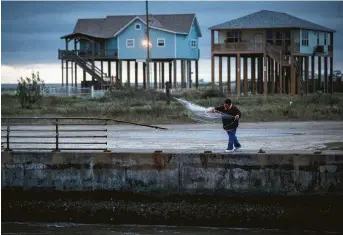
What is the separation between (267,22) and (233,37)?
2962 millimetres

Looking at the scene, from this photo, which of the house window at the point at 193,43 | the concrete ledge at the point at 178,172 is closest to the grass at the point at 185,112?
the concrete ledge at the point at 178,172

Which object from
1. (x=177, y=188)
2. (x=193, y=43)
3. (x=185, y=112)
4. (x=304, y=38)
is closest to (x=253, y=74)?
(x=304, y=38)

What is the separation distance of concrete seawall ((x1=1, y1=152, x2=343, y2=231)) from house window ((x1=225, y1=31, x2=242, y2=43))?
45063 mm

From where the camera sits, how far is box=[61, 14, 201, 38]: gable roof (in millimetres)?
73500

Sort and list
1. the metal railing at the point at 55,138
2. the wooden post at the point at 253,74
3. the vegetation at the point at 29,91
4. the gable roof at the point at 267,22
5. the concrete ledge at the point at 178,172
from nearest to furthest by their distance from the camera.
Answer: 1. the concrete ledge at the point at 178,172
2. the metal railing at the point at 55,138
3. the vegetation at the point at 29,91
4. the gable roof at the point at 267,22
5. the wooden post at the point at 253,74

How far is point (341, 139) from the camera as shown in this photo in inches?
1074

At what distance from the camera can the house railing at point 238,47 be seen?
206 feet

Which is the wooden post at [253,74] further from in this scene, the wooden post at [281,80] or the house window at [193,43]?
the house window at [193,43]

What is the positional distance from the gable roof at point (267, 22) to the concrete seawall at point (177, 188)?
44.2 meters

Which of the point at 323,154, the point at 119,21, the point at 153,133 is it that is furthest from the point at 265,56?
the point at 323,154

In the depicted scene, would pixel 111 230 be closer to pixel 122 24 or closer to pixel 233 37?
pixel 233 37

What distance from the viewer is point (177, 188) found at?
21.6m

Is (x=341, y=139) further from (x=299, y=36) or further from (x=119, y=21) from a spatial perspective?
(x=119, y=21)

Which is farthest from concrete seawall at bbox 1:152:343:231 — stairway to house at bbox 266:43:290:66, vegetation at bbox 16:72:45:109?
stairway to house at bbox 266:43:290:66
